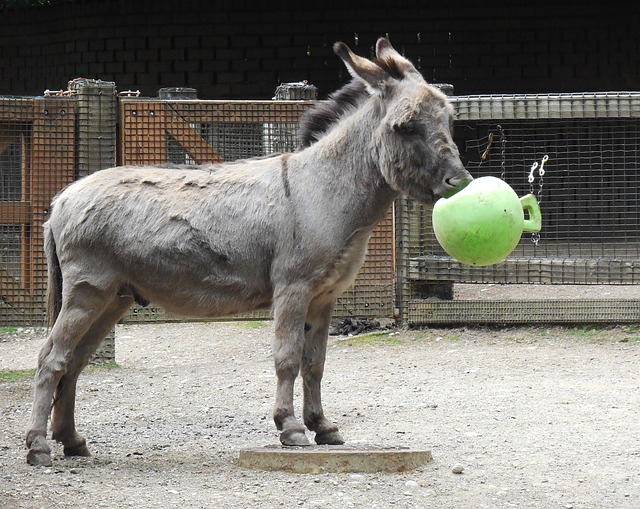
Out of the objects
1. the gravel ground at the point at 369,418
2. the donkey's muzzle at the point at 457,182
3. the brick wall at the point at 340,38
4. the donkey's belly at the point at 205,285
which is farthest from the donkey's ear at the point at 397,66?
the brick wall at the point at 340,38

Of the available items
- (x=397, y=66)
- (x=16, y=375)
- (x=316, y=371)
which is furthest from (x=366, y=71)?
(x=16, y=375)

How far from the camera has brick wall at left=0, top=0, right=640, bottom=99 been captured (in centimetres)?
1748

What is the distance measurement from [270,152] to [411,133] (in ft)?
12.9

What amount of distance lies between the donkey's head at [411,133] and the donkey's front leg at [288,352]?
Result: 34.2 inches

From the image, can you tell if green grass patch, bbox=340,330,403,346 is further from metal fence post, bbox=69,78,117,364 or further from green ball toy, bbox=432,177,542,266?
green ball toy, bbox=432,177,542,266

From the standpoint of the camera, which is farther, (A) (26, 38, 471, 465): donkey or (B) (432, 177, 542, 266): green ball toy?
(A) (26, 38, 471, 465): donkey

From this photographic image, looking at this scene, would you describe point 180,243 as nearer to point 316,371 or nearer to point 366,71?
point 316,371

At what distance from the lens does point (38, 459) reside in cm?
625

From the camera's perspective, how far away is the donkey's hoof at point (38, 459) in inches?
246

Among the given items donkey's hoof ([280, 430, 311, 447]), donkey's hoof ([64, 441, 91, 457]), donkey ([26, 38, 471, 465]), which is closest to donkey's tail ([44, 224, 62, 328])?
donkey ([26, 38, 471, 465])

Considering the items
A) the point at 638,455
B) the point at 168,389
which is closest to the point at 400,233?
the point at 168,389

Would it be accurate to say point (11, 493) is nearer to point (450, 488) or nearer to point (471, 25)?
point (450, 488)

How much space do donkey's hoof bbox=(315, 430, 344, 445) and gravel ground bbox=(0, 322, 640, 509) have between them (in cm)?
38

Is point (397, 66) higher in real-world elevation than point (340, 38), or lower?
lower
